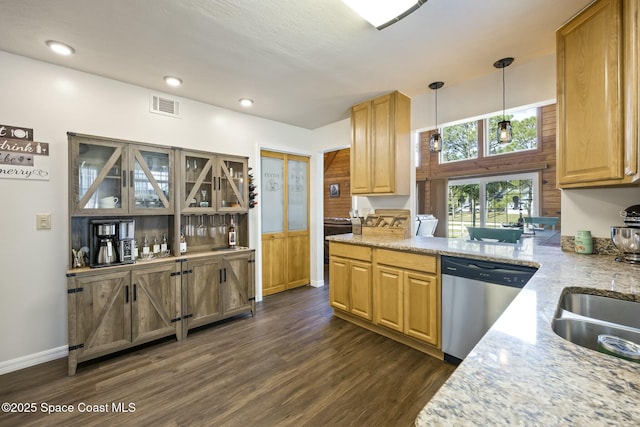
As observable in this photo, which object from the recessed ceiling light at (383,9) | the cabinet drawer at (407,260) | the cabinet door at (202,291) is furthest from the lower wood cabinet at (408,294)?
the recessed ceiling light at (383,9)

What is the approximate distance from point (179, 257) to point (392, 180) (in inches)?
95.0

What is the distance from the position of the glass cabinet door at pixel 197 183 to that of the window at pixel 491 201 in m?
6.29

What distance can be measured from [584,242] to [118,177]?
13.2 feet

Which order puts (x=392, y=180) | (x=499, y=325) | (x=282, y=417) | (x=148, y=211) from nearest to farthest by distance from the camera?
(x=499, y=325)
(x=282, y=417)
(x=148, y=211)
(x=392, y=180)

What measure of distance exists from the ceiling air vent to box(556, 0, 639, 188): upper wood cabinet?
11.6 feet

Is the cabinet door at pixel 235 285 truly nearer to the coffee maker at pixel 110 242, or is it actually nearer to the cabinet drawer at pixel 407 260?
the coffee maker at pixel 110 242

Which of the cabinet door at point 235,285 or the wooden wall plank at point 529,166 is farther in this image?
the wooden wall plank at point 529,166

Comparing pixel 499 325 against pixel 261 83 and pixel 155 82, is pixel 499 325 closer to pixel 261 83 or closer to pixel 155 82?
pixel 261 83

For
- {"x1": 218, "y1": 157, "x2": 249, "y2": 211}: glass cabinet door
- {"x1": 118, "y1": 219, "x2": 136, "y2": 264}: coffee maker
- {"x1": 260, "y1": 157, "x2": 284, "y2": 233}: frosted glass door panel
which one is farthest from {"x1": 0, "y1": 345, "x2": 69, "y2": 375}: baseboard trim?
{"x1": 260, "y1": 157, "x2": 284, "y2": 233}: frosted glass door panel

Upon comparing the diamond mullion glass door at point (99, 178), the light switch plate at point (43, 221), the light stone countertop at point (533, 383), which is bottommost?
the light stone countertop at point (533, 383)

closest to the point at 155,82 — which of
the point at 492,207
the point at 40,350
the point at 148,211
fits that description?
the point at 148,211

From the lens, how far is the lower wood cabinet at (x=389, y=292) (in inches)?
93.4

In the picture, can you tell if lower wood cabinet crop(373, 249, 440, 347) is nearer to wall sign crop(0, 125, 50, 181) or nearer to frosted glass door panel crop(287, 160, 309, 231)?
frosted glass door panel crop(287, 160, 309, 231)

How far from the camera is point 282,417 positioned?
1.71 metres
